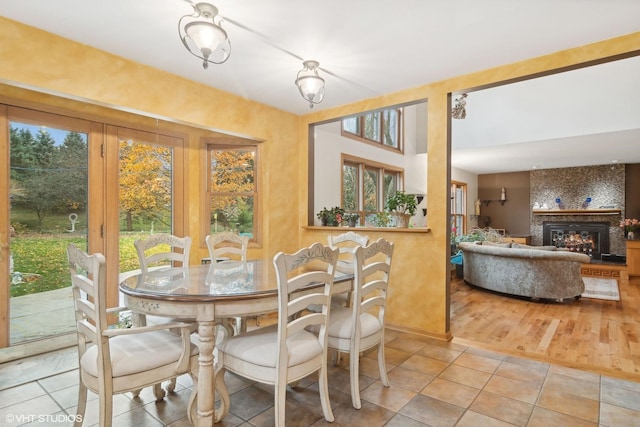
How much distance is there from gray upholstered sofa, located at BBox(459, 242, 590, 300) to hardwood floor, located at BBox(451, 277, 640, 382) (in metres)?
0.17

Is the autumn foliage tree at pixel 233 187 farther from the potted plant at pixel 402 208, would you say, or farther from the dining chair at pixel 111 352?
the dining chair at pixel 111 352

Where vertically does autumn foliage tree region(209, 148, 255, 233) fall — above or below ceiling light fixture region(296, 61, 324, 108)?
below

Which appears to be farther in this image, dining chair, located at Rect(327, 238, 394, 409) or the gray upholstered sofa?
the gray upholstered sofa

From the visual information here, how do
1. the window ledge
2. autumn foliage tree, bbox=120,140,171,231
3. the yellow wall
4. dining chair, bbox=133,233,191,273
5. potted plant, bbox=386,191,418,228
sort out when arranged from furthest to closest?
potted plant, bbox=386,191,418,228 → autumn foliage tree, bbox=120,140,171,231 → the window ledge → dining chair, bbox=133,233,191,273 → the yellow wall

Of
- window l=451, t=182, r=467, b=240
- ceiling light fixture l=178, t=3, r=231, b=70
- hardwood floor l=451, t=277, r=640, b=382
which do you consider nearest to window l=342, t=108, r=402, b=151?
window l=451, t=182, r=467, b=240

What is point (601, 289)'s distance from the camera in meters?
5.75

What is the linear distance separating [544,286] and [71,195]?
19.4 ft

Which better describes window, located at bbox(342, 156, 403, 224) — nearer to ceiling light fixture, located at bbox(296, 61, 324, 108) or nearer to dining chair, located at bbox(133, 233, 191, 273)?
ceiling light fixture, located at bbox(296, 61, 324, 108)

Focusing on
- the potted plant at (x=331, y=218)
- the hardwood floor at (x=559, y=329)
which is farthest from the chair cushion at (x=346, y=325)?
the potted plant at (x=331, y=218)

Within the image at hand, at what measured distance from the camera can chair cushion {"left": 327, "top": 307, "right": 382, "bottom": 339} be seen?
219 centimetres

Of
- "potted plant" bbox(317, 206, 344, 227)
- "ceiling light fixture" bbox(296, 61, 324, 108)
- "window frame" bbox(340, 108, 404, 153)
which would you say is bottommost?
"potted plant" bbox(317, 206, 344, 227)

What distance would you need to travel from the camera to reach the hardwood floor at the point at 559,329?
2.97m

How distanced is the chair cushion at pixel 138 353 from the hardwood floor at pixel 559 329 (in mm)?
2596

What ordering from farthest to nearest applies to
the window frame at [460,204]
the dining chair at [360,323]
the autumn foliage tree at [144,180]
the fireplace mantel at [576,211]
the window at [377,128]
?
the window frame at [460,204] < the fireplace mantel at [576,211] < the window at [377,128] < the autumn foliage tree at [144,180] < the dining chair at [360,323]
